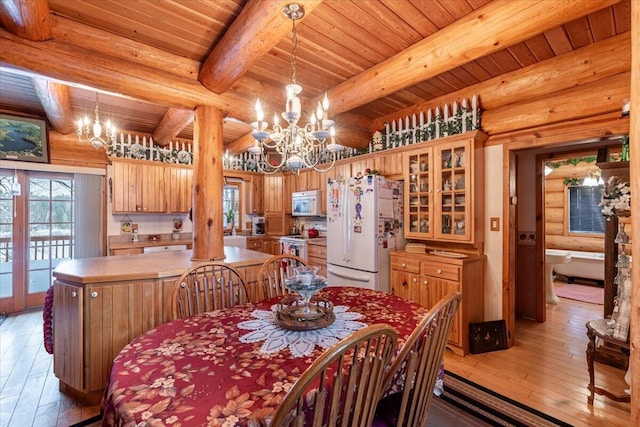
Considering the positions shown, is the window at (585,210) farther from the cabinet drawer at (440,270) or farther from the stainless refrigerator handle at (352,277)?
the stainless refrigerator handle at (352,277)

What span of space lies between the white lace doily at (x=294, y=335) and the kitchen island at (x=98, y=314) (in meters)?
1.10

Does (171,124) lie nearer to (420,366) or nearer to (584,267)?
(420,366)

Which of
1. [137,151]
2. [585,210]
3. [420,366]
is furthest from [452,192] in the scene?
[585,210]

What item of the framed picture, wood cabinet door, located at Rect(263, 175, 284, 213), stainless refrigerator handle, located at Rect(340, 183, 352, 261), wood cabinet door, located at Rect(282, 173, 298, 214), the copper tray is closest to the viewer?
the copper tray

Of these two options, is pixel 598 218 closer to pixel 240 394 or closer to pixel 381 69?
pixel 381 69

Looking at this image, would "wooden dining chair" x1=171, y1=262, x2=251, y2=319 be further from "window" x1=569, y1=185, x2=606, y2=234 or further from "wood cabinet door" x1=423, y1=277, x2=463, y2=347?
"window" x1=569, y1=185, x2=606, y2=234

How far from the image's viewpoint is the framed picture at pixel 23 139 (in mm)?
3709

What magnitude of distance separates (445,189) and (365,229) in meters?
0.98

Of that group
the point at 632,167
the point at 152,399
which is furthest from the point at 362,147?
the point at 152,399

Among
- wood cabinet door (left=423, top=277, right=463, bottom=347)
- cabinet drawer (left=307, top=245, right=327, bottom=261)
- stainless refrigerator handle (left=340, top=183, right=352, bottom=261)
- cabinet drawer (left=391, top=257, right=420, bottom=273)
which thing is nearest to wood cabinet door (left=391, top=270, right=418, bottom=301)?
cabinet drawer (left=391, top=257, right=420, bottom=273)

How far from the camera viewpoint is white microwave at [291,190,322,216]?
16.1 ft

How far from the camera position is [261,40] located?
5.76 feet

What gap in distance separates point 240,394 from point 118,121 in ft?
15.0

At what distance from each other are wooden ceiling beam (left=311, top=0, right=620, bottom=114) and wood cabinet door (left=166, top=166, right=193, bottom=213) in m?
3.58
